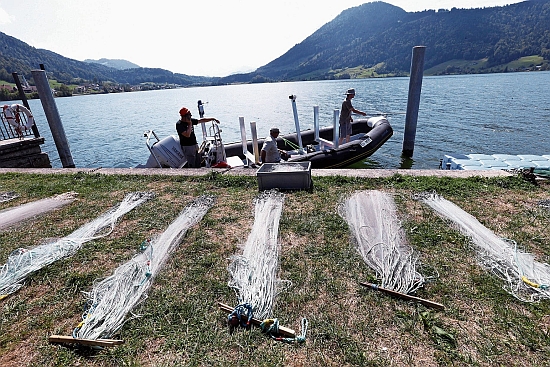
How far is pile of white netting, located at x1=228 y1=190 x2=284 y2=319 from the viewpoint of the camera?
273 cm

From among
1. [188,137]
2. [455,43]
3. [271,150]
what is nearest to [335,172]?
[271,150]

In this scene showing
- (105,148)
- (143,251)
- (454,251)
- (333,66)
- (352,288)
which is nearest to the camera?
(352,288)

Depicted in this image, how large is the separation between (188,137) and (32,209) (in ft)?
11.0

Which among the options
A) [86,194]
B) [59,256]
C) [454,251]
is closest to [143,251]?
[59,256]

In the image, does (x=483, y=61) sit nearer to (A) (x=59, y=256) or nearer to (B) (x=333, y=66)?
(B) (x=333, y=66)

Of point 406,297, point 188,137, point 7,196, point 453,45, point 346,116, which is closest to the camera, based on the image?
point 406,297

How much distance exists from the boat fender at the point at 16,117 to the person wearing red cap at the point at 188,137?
21.9ft

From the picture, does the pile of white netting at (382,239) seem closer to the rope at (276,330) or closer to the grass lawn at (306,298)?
the grass lawn at (306,298)

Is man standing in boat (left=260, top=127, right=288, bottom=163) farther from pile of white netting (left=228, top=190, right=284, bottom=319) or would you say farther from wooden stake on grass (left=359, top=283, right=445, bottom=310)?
wooden stake on grass (left=359, top=283, right=445, bottom=310)

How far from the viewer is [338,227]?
397 cm

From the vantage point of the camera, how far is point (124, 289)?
9.62ft

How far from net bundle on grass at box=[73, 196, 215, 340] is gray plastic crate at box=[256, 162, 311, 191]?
1.73 meters

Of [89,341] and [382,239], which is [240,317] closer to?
[89,341]

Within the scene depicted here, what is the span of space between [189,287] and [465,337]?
98.1 inches
